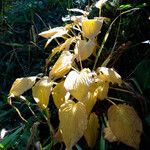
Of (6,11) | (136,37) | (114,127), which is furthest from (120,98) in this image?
(6,11)

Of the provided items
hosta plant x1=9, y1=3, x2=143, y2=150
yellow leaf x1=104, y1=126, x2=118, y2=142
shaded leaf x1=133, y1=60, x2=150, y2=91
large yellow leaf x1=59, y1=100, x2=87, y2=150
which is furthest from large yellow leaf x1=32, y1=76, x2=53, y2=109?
shaded leaf x1=133, y1=60, x2=150, y2=91

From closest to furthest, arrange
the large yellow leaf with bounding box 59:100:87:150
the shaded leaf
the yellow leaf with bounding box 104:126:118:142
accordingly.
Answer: the large yellow leaf with bounding box 59:100:87:150 → the yellow leaf with bounding box 104:126:118:142 → the shaded leaf

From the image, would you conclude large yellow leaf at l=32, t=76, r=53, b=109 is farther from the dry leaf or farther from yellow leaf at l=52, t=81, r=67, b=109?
the dry leaf

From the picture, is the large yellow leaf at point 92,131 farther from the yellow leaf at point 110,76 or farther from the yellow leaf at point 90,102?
the yellow leaf at point 110,76

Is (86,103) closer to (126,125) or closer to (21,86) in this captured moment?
(126,125)

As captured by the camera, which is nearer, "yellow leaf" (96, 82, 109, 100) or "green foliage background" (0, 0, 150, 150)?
"yellow leaf" (96, 82, 109, 100)

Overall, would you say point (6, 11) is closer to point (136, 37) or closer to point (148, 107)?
point (136, 37)
